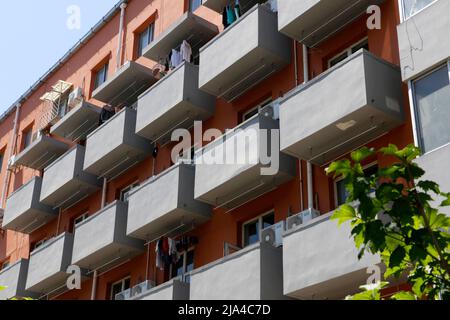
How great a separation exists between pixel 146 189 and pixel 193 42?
523 cm

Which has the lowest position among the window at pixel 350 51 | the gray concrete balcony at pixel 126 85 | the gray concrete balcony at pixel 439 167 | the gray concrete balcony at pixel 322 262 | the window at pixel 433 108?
the gray concrete balcony at pixel 322 262

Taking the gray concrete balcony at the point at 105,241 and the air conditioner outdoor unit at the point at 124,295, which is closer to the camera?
the air conditioner outdoor unit at the point at 124,295

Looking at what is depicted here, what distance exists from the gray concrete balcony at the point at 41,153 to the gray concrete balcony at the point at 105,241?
618 cm

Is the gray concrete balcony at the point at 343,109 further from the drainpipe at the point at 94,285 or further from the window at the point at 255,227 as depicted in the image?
the drainpipe at the point at 94,285

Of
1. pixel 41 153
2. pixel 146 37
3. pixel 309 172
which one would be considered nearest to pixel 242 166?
pixel 309 172

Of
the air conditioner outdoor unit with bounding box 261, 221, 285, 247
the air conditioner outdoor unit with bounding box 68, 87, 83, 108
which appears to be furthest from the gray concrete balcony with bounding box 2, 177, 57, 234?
the air conditioner outdoor unit with bounding box 261, 221, 285, 247

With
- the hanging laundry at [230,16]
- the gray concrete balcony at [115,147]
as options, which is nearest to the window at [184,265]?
the gray concrete balcony at [115,147]

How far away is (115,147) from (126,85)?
8.96 ft

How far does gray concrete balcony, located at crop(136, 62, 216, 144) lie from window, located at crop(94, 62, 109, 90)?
23.0ft

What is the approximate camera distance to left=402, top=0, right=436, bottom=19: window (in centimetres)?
1706

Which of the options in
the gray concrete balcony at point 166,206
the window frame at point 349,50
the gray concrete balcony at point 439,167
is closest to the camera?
the gray concrete balcony at point 439,167

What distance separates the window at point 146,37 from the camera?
97.3 ft

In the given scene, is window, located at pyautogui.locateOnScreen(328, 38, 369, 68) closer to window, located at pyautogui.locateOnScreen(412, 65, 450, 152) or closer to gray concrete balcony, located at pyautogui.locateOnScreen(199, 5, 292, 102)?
gray concrete balcony, located at pyautogui.locateOnScreen(199, 5, 292, 102)
